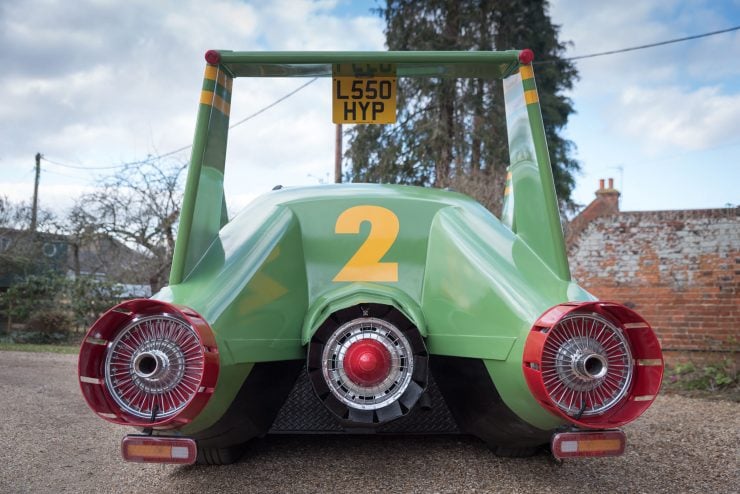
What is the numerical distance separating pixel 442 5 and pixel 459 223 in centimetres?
1779

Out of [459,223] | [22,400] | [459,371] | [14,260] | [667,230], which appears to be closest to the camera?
[459,371]

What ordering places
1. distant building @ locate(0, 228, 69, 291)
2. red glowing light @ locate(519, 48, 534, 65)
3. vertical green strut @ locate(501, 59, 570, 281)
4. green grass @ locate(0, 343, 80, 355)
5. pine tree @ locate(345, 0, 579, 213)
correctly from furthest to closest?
pine tree @ locate(345, 0, 579, 213) → distant building @ locate(0, 228, 69, 291) → green grass @ locate(0, 343, 80, 355) → red glowing light @ locate(519, 48, 534, 65) → vertical green strut @ locate(501, 59, 570, 281)

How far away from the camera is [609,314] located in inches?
99.1

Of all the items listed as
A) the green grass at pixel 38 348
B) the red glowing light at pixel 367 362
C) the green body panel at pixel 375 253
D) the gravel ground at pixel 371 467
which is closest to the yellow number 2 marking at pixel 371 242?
the green body panel at pixel 375 253

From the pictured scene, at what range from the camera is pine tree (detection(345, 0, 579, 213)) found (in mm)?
18828

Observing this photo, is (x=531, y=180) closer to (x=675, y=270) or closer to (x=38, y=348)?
(x=675, y=270)

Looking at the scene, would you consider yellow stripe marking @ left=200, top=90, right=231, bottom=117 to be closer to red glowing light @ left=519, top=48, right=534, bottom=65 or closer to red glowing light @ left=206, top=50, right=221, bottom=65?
red glowing light @ left=206, top=50, right=221, bottom=65

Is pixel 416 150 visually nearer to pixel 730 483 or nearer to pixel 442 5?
pixel 442 5

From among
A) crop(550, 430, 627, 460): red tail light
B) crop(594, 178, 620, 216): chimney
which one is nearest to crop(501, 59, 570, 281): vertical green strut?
crop(550, 430, 627, 460): red tail light

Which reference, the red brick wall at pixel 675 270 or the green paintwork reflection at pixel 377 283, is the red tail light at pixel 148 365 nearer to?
the green paintwork reflection at pixel 377 283

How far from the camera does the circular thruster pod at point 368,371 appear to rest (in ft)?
9.11

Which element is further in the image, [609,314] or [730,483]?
[730,483]

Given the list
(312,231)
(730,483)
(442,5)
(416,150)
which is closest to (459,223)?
(312,231)

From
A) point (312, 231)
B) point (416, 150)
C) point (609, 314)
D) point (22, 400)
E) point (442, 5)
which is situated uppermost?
point (442, 5)
